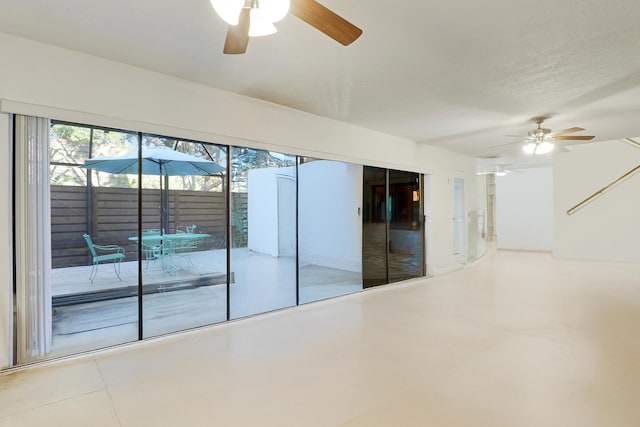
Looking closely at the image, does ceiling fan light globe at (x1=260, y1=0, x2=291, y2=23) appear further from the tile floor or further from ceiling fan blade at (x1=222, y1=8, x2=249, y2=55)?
the tile floor

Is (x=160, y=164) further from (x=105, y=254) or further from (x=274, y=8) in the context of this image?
(x=274, y=8)

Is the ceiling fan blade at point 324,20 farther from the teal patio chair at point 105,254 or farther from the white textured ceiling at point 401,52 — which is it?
the teal patio chair at point 105,254

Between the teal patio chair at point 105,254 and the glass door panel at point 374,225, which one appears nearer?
the teal patio chair at point 105,254

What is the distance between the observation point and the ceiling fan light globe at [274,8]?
1.65 meters

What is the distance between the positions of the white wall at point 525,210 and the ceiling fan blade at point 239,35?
11.1m

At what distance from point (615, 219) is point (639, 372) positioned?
726cm

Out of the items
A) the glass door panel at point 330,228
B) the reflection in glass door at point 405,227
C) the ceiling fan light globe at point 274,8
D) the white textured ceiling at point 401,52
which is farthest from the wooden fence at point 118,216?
the reflection in glass door at point 405,227

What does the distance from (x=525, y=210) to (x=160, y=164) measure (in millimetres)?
11066

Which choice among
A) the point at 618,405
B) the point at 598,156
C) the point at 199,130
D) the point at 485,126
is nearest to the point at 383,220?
the point at 485,126

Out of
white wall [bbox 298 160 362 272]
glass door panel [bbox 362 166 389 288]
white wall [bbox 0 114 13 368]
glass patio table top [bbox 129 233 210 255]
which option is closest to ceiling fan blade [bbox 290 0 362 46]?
white wall [bbox 0 114 13 368]

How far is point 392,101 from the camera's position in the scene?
415cm

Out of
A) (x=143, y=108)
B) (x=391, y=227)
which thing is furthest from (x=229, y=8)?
(x=391, y=227)

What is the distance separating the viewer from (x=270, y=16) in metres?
1.74

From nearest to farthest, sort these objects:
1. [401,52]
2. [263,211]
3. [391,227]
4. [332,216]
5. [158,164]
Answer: [401,52] → [158,164] → [263,211] → [391,227] → [332,216]
